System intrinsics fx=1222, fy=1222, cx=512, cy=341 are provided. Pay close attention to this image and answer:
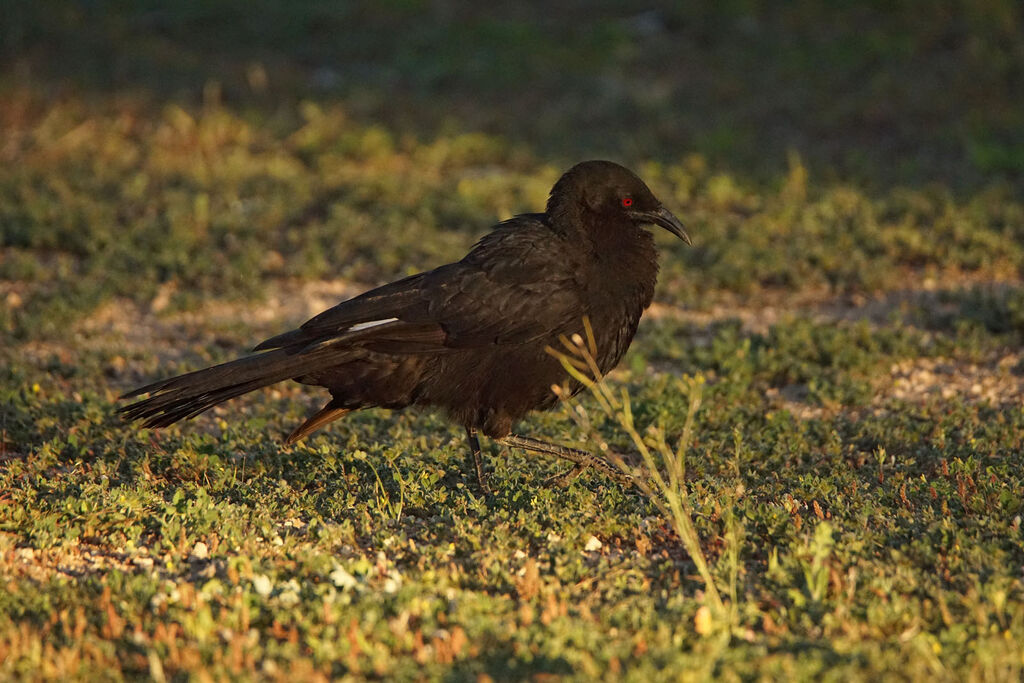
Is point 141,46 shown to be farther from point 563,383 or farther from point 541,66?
point 563,383

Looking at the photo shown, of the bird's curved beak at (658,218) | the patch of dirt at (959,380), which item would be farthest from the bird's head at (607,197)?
A: the patch of dirt at (959,380)

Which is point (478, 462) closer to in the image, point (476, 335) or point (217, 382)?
point (476, 335)

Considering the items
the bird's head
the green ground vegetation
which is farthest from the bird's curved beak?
the green ground vegetation

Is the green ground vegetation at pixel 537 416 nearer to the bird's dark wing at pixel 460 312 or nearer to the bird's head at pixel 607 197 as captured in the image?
the bird's dark wing at pixel 460 312

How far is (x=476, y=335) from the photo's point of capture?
5574 mm

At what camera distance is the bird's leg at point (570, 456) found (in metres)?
5.70

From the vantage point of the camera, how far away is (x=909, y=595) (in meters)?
4.46

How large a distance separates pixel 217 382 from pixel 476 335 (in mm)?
1167

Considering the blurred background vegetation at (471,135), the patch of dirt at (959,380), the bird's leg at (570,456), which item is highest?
the blurred background vegetation at (471,135)

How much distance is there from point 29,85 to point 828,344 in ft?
29.0

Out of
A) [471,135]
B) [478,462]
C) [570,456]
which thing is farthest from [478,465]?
[471,135]

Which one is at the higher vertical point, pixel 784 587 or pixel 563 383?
pixel 563 383

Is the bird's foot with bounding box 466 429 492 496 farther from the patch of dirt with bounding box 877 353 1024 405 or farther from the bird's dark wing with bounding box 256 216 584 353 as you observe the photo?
the patch of dirt with bounding box 877 353 1024 405

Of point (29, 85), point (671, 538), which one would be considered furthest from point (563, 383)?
point (29, 85)
